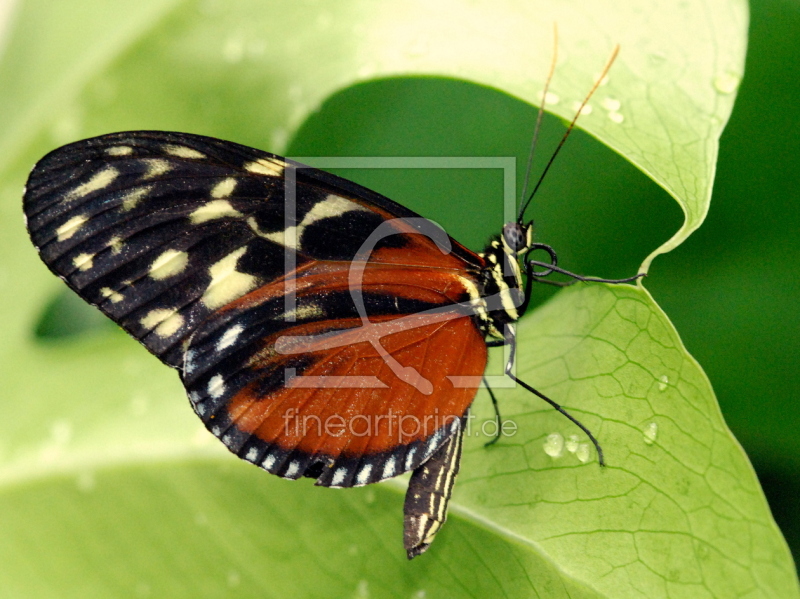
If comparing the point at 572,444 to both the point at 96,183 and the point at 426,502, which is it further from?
the point at 96,183

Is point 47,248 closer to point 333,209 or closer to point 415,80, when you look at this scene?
point 333,209

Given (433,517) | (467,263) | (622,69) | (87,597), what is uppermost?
(622,69)

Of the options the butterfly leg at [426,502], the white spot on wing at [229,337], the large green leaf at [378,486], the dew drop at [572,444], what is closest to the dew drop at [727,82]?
the large green leaf at [378,486]

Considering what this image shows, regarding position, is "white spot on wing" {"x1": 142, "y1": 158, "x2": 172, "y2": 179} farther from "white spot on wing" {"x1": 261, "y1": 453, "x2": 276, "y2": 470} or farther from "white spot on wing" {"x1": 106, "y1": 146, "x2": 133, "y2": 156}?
"white spot on wing" {"x1": 261, "y1": 453, "x2": 276, "y2": 470}

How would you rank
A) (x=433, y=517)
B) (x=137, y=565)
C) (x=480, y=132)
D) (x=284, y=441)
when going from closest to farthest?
1. (x=433, y=517)
2. (x=284, y=441)
3. (x=137, y=565)
4. (x=480, y=132)

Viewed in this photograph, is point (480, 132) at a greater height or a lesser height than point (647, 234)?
greater

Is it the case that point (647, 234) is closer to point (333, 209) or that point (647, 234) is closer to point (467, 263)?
point (467, 263)

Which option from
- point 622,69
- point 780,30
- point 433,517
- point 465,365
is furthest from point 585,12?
point 433,517

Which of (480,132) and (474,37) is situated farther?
(480,132)

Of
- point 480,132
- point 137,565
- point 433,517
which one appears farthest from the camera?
point 480,132
